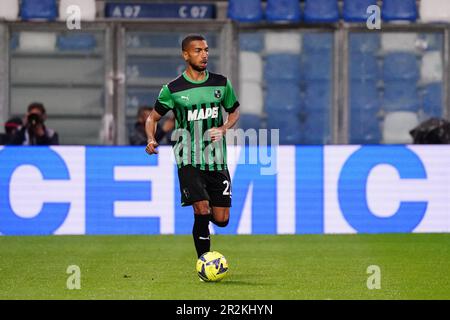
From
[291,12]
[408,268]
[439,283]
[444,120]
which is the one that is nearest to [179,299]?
[439,283]

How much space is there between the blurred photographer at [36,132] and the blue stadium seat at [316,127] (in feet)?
12.8

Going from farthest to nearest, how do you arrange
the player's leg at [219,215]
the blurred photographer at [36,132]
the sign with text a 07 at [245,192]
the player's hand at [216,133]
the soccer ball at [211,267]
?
1. the blurred photographer at [36,132]
2. the sign with text a 07 at [245,192]
3. the player's leg at [219,215]
4. the player's hand at [216,133]
5. the soccer ball at [211,267]

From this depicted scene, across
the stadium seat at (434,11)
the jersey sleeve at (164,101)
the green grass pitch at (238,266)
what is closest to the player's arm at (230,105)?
Result: the jersey sleeve at (164,101)

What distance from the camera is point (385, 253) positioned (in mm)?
13102

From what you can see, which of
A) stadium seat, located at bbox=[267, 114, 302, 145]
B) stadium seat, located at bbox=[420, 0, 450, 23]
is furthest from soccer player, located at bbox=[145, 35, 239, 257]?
stadium seat, located at bbox=[420, 0, 450, 23]

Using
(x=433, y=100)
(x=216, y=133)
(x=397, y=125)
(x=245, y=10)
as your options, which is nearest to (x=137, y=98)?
(x=245, y=10)

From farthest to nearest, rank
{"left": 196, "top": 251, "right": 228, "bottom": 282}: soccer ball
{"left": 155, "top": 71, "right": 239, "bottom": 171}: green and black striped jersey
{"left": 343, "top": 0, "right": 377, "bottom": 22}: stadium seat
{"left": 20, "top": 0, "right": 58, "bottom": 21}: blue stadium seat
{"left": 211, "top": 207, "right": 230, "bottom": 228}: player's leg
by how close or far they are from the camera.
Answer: {"left": 20, "top": 0, "right": 58, "bottom": 21}: blue stadium seat < {"left": 343, "top": 0, "right": 377, "bottom": 22}: stadium seat < {"left": 211, "top": 207, "right": 230, "bottom": 228}: player's leg < {"left": 155, "top": 71, "right": 239, "bottom": 171}: green and black striped jersey < {"left": 196, "top": 251, "right": 228, "bottom": 282}: soccer ball

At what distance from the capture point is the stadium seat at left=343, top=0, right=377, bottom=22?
724 inches

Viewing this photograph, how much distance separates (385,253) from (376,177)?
2945mm

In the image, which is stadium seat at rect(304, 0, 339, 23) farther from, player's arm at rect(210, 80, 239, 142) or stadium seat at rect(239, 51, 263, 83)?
player's arm at rect(210, 80, 239, 142)

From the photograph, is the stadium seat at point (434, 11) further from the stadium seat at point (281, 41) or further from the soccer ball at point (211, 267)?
the soccer ball at point (211, 267)

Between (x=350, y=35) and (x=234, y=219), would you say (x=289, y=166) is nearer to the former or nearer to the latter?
(x=234, y=219)

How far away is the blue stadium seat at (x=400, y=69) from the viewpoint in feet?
61.1

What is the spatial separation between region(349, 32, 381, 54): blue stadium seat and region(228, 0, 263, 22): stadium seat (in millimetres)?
1416
